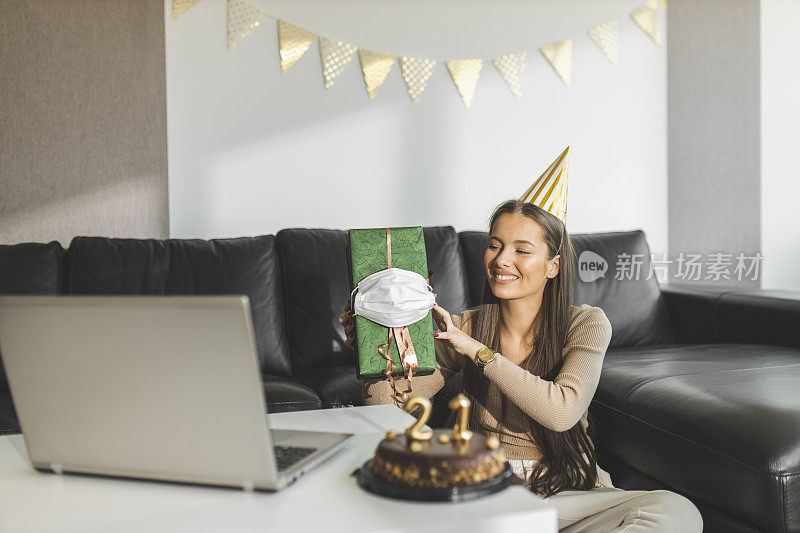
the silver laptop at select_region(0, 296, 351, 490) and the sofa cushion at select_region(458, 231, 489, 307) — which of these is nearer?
the silver laptop at select_region(0, 296, 351, 490)

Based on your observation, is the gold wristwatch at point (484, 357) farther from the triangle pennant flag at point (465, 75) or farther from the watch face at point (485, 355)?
the triangle pennant flag at point (465, 75)

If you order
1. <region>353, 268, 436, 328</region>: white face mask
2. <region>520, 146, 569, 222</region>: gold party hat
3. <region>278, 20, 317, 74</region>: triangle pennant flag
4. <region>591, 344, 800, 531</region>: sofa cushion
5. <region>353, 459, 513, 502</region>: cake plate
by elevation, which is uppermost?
<region>278, 20, 317, 74</region>: triangle pennant flag

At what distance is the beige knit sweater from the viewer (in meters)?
1.46

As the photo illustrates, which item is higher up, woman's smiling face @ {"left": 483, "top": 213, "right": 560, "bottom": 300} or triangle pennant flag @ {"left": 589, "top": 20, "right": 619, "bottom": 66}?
triangle pennant flag @ {"left": 589, "top": 20, "right": 619, "bottom": 66}

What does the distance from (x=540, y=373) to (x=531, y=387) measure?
0.19 metres

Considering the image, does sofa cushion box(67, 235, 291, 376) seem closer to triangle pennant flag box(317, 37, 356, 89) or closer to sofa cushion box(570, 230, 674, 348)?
triangle pennant flag box(317, 37, 356, 89)

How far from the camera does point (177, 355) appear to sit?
0.74 m

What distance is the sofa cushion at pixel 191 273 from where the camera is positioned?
2289 millimetres

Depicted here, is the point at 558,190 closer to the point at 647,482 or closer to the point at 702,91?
the point at 647,482

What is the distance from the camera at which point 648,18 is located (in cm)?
331

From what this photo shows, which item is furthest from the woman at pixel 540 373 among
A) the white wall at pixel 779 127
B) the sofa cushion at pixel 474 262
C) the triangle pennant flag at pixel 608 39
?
the white wall at pixel 779 127

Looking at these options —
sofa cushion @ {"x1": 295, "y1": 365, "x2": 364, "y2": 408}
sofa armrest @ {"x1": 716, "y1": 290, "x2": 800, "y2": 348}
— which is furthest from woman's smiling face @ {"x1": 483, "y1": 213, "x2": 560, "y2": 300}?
sofa armrest @ {"x1": 716, "y1": 290, "x2": 800, "y2": 348}

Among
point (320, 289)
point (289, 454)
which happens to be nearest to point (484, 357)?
point (289, 454)

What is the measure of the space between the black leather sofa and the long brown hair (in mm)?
226
